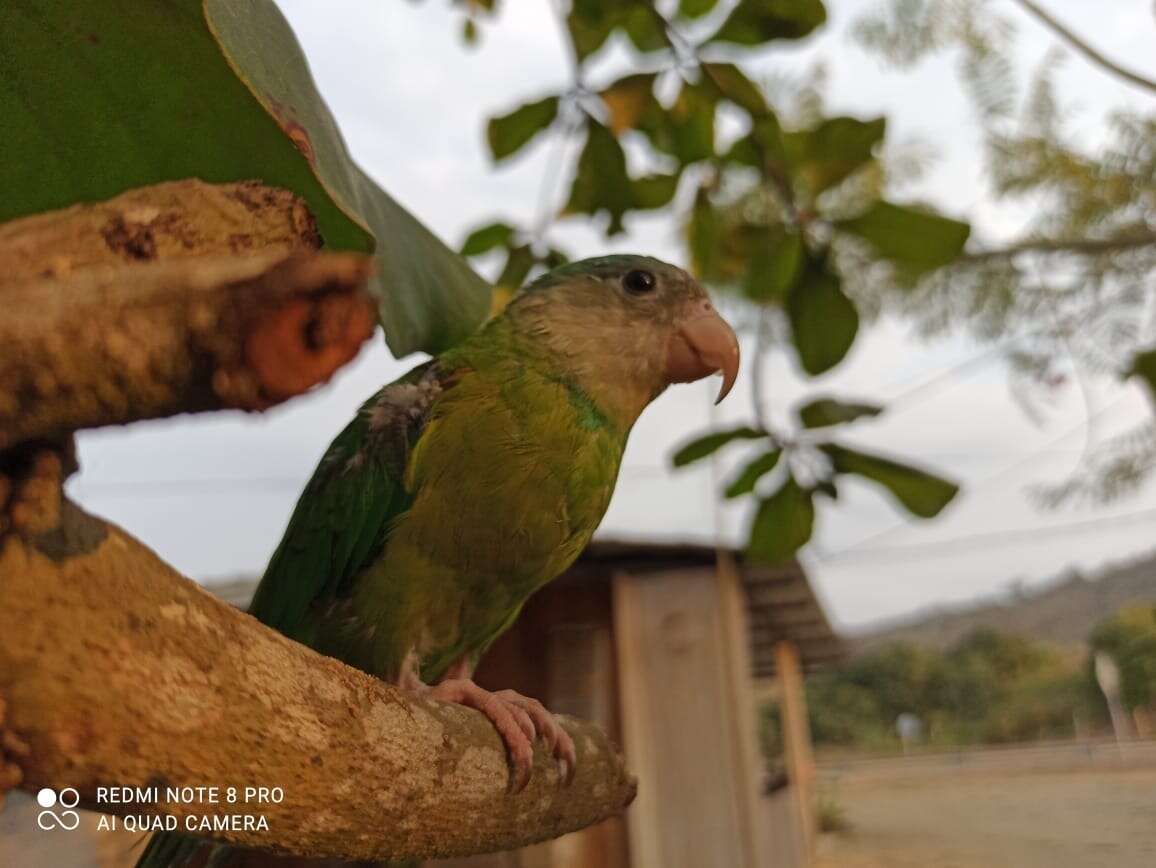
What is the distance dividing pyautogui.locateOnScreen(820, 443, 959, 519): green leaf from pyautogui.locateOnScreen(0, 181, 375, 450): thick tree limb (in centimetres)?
63

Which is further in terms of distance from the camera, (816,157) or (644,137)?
(644,137)

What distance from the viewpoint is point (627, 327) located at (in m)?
0.69

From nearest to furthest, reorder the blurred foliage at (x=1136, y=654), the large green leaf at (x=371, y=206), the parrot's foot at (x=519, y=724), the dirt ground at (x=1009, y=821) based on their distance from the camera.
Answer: the large green leaf at (x=371, y=206)
the parrot's foot at (x=519, y=724)
the dirt ground at (x=1009, y=821)
the blurred foliage at (x=1136, y=654)

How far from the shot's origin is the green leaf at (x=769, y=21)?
754 millimetres

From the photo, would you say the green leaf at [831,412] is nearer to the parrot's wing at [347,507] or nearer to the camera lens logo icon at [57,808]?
the parrot's wing at [347,507]

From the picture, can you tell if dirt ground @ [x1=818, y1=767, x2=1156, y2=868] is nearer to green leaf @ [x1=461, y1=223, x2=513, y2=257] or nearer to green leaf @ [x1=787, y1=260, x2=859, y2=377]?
green leaf @ [x1=787, y1=260, x2=859, y2=377]

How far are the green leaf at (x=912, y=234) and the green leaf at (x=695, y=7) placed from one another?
274 mm

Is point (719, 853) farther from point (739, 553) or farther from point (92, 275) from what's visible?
point (92, 275)

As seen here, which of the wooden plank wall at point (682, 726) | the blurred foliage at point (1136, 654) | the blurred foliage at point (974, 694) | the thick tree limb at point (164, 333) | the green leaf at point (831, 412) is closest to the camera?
the thick tree limb at point (164, 333)

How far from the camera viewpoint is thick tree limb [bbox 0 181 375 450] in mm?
195

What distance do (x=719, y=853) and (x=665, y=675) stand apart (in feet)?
0.99

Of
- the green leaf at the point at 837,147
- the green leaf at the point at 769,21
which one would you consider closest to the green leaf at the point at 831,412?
the green leaf at the point at 837,147

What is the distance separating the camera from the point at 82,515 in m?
0.26

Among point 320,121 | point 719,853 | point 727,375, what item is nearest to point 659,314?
point 727,375
